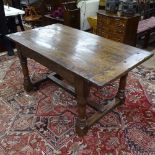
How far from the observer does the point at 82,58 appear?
165cm

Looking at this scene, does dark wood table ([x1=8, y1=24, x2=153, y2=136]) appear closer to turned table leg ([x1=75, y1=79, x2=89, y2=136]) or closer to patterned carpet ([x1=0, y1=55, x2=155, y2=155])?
turned table leg ([x1=75, y1=79, x2=89, y2=136])

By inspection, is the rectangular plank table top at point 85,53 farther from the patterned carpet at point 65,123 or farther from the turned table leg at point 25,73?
the patterned carpet at point 65,123

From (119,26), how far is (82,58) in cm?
179

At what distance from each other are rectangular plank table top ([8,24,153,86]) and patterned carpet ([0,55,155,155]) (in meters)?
0.65

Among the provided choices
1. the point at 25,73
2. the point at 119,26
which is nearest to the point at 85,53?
the point at 25,73

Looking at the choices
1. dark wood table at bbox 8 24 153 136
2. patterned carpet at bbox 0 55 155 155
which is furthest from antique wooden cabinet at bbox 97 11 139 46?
dark wood table at bbox 8 24 153 136

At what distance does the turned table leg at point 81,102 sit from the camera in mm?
1558

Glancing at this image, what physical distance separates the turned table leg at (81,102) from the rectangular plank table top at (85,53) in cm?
13

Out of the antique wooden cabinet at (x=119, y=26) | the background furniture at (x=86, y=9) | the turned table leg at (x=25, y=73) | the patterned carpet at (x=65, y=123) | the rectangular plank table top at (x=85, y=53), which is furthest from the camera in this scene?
the background furniture at (x=86, y=9)

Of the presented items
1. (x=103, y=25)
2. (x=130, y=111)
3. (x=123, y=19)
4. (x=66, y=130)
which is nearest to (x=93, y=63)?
(x=66, y=130)

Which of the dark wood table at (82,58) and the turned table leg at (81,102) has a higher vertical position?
the dark wood table at (82,58)

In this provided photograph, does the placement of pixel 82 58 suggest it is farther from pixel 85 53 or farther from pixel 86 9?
pixel 86 9

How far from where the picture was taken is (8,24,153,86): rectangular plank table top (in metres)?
1.46

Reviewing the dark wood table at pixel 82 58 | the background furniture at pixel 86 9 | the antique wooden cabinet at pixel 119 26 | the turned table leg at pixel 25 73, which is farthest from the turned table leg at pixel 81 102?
the background furniture at pixel 86 9
